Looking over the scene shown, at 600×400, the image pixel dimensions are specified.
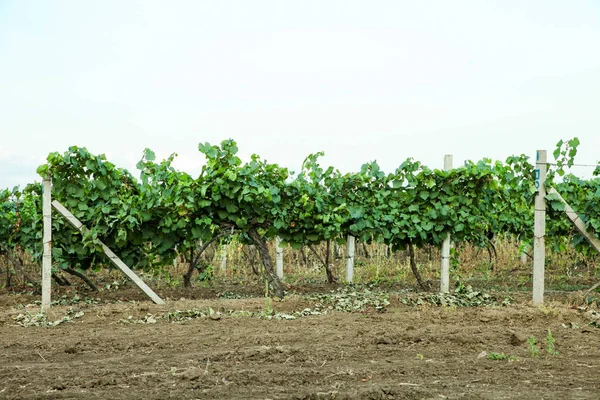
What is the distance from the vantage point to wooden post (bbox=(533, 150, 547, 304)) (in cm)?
934

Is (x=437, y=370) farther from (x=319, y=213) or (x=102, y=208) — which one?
(x=102, y=208)

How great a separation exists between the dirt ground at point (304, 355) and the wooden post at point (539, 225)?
19.6 inches

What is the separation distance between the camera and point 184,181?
9.95 meters

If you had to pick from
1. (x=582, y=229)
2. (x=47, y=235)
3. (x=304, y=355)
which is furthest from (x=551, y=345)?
(x=47, y=235)

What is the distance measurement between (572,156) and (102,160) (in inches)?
265

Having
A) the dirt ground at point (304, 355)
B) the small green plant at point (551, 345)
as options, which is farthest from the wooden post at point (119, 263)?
the small green plant at point (551, 345)

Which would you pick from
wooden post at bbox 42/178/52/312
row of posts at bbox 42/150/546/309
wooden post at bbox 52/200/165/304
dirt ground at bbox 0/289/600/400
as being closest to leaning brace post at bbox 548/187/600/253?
row of posts at bbox 42/150/546/309

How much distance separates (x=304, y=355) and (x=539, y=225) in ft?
15.4

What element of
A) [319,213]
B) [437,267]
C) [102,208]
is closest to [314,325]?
[319,213]

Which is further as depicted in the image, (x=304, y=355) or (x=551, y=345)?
(x=551, y=345)

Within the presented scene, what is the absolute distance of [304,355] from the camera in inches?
237

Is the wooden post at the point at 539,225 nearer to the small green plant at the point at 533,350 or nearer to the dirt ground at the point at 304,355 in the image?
the dirt ground at the point at 304,355

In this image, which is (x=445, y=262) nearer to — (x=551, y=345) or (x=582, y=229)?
(x=582, y=229)

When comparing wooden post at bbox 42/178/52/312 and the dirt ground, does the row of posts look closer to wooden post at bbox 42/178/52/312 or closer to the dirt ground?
wooden post at bbox 42/178/52/312
